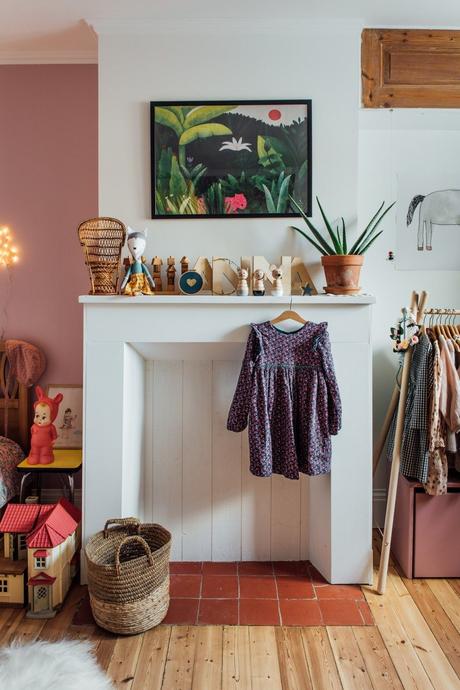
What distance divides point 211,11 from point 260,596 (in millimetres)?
2546

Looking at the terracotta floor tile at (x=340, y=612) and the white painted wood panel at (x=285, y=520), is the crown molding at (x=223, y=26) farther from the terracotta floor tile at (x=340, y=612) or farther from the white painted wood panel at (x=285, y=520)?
the terracotta floor tile at (x=340, y=612)

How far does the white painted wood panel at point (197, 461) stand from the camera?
2689 millimetres

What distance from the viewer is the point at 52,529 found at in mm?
2244

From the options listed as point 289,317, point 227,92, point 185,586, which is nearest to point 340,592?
point 185,586

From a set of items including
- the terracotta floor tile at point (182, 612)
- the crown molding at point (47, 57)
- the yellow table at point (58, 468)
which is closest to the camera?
the terracotta floor tile at point (182, 612)

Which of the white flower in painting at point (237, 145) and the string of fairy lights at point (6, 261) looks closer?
the white flower in painting at point (237, 145)

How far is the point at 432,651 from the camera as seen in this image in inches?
78.0

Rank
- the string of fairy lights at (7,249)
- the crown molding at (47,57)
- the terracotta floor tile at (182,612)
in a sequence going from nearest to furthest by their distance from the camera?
1. the terracotta floor tile at (182,612)
2. the crown molding at (47,57)
3. the string of fairy lights at (7,249)

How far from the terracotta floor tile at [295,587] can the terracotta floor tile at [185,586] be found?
1.17 ft

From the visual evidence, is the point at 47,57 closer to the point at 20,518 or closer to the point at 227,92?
the point at 227,92

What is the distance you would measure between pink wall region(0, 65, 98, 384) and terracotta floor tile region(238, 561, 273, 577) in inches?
51.9

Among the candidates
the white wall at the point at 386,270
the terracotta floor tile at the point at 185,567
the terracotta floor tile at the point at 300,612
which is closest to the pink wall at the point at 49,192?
the terracotta floor tile at the point at 185,567

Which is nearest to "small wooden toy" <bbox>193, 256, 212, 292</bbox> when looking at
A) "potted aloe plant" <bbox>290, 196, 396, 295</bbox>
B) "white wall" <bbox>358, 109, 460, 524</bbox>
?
"potted aloe plant" <bbox>290, 196, 396, 295</bbox>

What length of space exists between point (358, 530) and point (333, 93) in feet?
6.50
